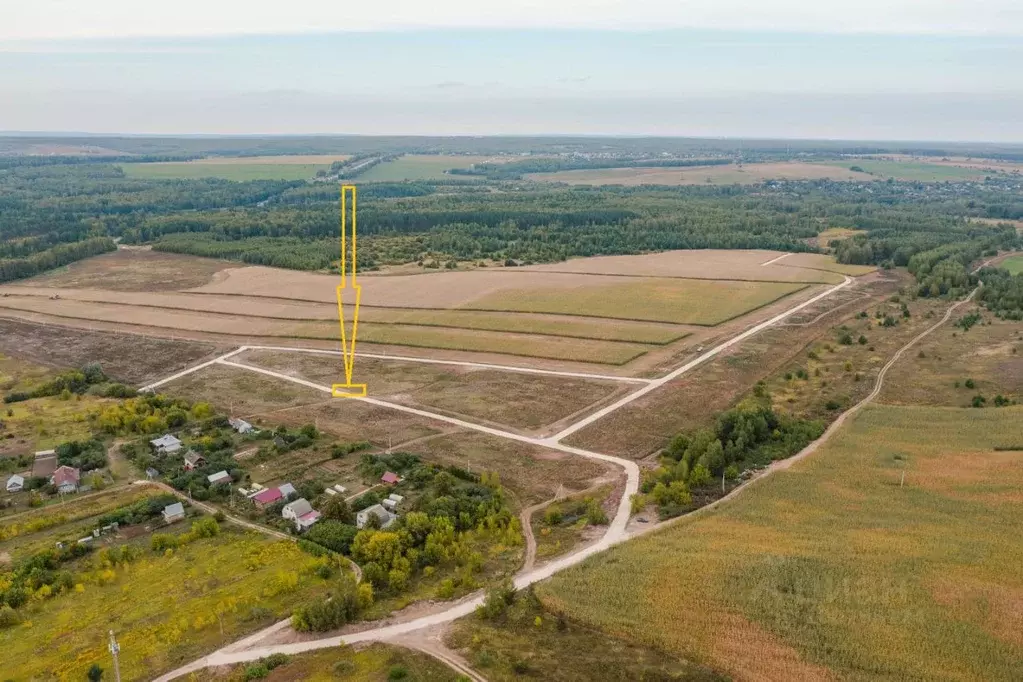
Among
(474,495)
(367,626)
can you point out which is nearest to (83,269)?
(474,495)

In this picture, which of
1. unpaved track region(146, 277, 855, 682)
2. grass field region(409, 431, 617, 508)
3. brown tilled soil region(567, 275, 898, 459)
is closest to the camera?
unpaved track region(146, 277, 855, 682)

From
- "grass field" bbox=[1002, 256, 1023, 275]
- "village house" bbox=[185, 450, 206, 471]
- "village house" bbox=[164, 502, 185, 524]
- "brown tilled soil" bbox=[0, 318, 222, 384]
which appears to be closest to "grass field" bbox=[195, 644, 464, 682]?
"village house" bbox=[164, 502, 185, 524]

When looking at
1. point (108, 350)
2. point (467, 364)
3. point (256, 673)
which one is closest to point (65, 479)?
point (256, 673)

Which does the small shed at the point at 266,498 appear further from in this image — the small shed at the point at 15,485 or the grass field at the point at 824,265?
the grass field at the point at 824,265

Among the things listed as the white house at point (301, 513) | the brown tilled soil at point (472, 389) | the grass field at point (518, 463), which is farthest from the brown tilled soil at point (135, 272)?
the white house at point (301, 513)

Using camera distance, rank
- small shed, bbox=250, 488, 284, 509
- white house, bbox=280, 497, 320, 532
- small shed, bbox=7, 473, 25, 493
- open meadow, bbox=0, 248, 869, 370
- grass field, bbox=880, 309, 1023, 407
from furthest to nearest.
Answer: open meadow, bbox=0, 248, 869, 370 < grass field, bbox=880, 309, 1023, 407 < small shed, bbox=7, 473, 25, 493 < small shed, bbox=250, 488, 284, 509 < white house, bbox=280, 497, 320, 532

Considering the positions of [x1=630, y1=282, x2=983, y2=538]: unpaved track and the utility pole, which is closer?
the utility pole

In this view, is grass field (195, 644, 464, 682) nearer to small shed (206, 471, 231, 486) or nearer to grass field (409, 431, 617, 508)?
grass field (409, 431, 617, 508)
